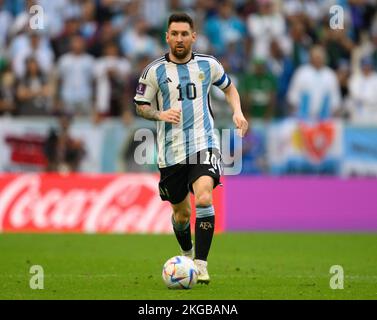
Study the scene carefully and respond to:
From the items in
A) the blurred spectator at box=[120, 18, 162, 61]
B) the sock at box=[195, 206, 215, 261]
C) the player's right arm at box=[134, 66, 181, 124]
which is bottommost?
the sock at box=[195, 206, 215, 261]

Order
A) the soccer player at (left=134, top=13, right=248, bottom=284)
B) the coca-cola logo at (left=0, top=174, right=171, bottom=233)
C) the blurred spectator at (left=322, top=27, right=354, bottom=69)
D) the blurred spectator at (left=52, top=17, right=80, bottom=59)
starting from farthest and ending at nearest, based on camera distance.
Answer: the blurred spectator at (left=322, top=27, right=354, bottom=69)
the blurred spectator at (left=52, top=17, right=80, bottom=59)
the coca-cola logo at (left=0, top=174, right=171, bottom=233)
the soccer player at (left=134, top=13, right=248, bottom=284)

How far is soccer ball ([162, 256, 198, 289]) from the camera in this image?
10.2 meters

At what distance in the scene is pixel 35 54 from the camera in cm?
2069

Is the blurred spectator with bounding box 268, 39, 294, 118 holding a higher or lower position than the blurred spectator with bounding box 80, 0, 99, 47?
lower

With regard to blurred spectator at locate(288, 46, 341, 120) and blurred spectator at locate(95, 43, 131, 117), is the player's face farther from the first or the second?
blurred spectator at locate(288, 46, 341, 120)

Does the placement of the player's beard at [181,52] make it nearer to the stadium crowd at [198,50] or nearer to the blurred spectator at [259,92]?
the stadium crowd at [198,50]

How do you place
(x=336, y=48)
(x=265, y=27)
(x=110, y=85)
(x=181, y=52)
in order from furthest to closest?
(x=336, y=48) < (x=265, y=27) < (x=110, y=85) < (x=181, y=52)

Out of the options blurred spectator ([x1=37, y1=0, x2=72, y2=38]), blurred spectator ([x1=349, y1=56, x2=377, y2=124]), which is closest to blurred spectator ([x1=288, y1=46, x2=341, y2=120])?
blurred spectator ([x1=349, y1=56, x2=377, y2=124])

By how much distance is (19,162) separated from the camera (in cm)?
2005

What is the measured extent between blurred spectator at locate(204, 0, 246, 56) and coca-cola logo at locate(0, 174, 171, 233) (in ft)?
14.5

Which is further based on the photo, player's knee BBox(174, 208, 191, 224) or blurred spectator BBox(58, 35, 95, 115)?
blurred spectator BBox(58, 35, 95, 115)

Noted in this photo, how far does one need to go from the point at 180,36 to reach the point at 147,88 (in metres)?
0.69

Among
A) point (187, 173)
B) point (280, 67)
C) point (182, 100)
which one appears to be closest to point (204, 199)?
point (187, 173)

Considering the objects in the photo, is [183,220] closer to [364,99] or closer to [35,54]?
[35,54]
